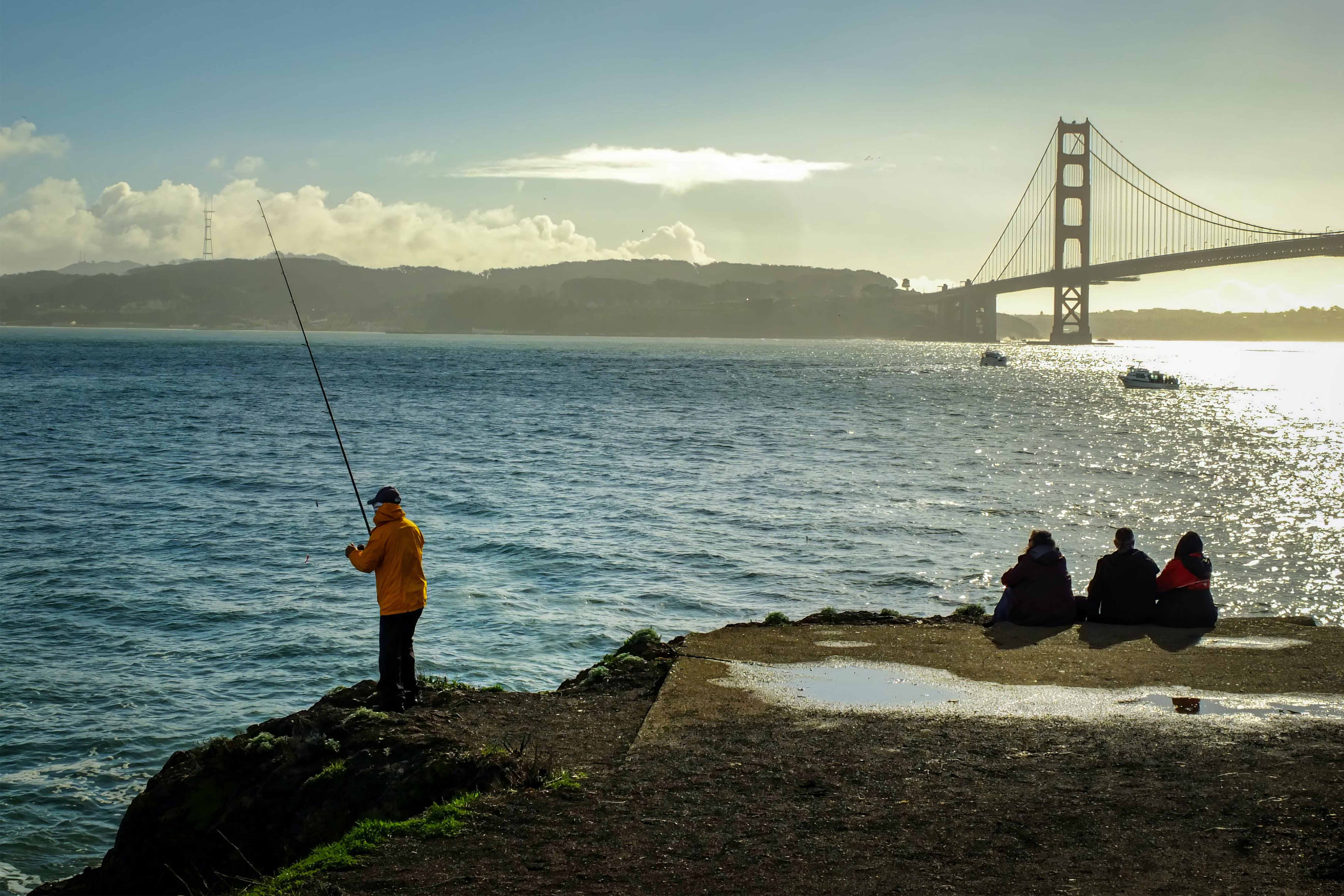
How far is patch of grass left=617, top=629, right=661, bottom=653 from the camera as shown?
8.69 meters

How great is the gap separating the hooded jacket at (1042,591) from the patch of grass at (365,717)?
5.03 m

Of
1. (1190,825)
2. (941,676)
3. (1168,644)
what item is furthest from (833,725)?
(1168,644)

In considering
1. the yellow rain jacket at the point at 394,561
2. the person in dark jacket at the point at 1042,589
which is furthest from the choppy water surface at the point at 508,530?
the person in dark jacket at the point at 1042,589

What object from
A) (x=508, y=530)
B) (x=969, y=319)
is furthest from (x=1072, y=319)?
(x=508, y=530)

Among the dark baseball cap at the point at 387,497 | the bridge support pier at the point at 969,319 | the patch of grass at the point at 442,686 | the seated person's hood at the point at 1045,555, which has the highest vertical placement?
the bridge support pier at the point at 969,319

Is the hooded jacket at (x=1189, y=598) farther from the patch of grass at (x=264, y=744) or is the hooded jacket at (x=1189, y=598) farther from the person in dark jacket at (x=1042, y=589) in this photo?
the patch of grass at (x=264, y=744)

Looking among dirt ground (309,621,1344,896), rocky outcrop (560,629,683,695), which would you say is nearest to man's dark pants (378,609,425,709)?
dirt ground (309,621,1344,896)

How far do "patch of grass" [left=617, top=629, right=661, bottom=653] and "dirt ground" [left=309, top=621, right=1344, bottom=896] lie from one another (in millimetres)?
1571

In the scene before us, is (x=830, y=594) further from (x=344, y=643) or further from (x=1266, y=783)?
(x=1266, y=783)

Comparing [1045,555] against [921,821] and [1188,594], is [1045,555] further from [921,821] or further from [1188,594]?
[921,821]

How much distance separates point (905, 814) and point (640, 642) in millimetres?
3810

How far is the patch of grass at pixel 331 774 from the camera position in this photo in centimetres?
607

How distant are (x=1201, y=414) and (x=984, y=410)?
31.9ft

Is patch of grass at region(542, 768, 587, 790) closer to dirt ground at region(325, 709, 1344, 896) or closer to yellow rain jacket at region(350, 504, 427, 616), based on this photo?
dirt ground at region(325, 709, 1344, 896)
